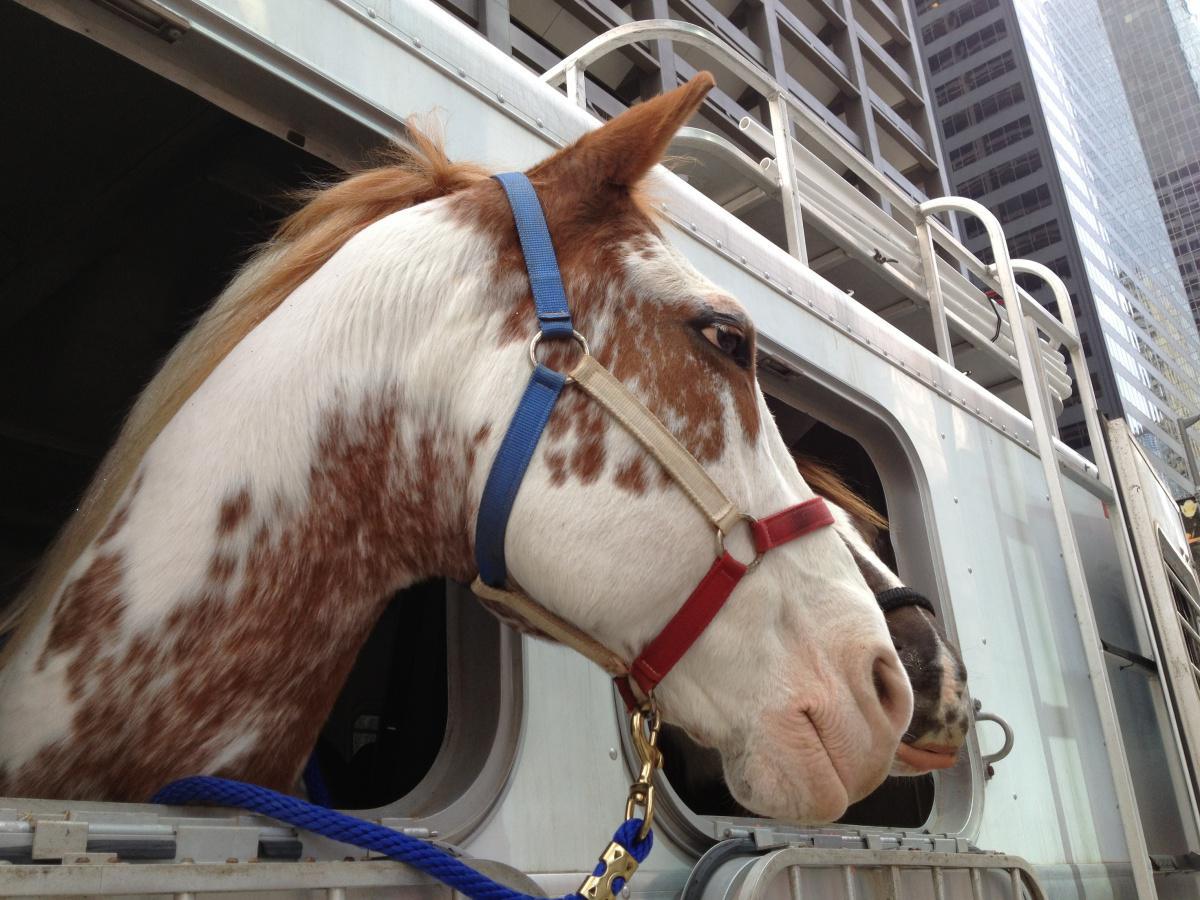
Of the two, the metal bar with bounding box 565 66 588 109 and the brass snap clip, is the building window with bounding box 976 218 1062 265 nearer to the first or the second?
the metal bar with bounding box 565 66 588 109

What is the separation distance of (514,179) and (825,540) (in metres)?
0.78

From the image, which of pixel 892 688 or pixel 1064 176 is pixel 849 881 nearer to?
pixel 892 688

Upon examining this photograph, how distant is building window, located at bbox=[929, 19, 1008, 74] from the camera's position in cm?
5138

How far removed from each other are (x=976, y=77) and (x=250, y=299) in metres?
59.2

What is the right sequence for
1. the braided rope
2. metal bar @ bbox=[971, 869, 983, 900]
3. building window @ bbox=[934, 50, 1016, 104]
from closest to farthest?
the braided rope
metal bar @ bbox=[971, 869, 983, 900]
building window @ bbox=[934, 50, 1016, 104]

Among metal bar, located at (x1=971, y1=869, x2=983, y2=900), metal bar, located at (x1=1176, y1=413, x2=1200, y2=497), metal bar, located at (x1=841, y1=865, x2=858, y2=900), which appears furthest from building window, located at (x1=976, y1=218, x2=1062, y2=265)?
metal bar, located at (x1=841, y1=865, x2=858, y2=900)

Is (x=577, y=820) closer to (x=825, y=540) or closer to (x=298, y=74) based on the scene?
(x=825, y=540)

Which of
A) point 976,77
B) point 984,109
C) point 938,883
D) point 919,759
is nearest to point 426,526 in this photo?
point 919,759

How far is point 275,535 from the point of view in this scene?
1.36m

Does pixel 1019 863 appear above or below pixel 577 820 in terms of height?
below

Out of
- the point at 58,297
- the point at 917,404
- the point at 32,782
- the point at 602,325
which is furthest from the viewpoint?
the point at 917,404

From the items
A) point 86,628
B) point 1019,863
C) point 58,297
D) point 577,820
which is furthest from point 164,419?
point 1019,863

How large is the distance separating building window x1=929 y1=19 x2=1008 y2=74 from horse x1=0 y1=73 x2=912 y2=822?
5890 cm

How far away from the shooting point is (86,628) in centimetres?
133
